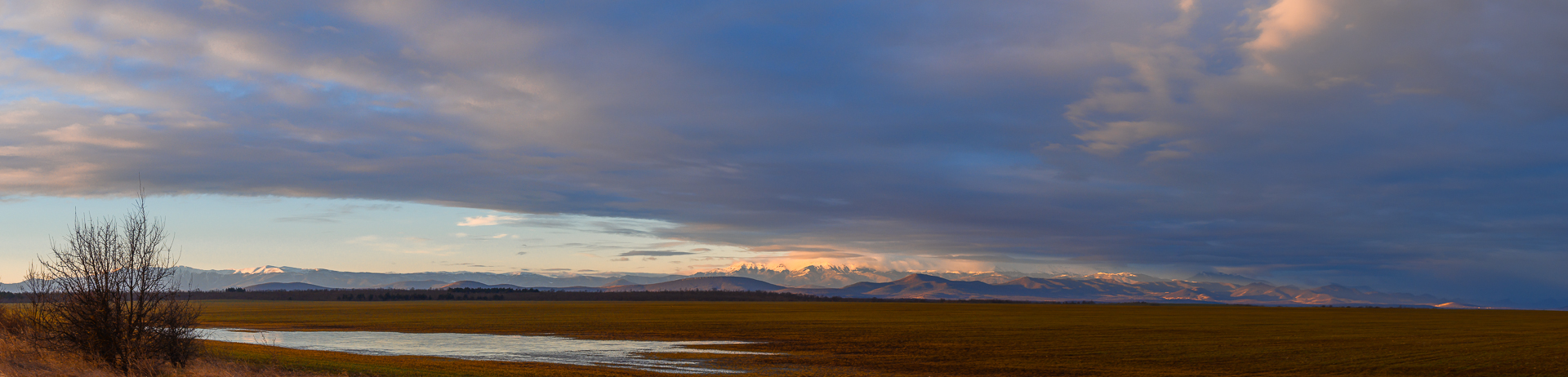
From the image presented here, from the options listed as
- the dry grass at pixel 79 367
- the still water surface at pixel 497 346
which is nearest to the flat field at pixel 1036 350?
the dry grass at pixel 79 367

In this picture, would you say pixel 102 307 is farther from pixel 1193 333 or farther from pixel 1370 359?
pixel 1193 333

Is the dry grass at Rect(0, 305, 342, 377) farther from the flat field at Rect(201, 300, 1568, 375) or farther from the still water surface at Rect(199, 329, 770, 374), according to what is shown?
the still water surface at Rect(199, 329, 770, 374)

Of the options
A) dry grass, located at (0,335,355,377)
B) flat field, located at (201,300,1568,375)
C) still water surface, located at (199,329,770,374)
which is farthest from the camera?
still water surface, located at (199,329,770,374)

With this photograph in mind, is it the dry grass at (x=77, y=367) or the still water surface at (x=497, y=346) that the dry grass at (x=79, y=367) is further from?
the still water surface at (x=497, y=346)

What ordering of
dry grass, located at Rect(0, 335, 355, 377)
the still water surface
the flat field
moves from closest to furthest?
dry grass, located at Rect(0, 335, 355, 377) → the flat field → the still water surface

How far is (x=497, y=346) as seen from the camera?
49.0m

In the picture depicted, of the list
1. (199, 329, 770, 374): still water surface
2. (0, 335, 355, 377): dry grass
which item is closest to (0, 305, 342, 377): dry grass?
(0, 335, 355, 377): dry grass

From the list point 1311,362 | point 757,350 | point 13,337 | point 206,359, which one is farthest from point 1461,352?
point 13,337

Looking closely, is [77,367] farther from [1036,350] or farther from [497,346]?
[1036,350]

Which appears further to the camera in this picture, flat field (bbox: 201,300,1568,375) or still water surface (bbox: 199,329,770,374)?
still water surface (bbox: 199,329,770,374)

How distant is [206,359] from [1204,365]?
38.2 m

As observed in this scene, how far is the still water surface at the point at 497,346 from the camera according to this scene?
37.6 m

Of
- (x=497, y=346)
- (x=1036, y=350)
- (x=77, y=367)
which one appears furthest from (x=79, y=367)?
(x=1036, y=350)

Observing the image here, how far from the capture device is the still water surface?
37.6 meters
